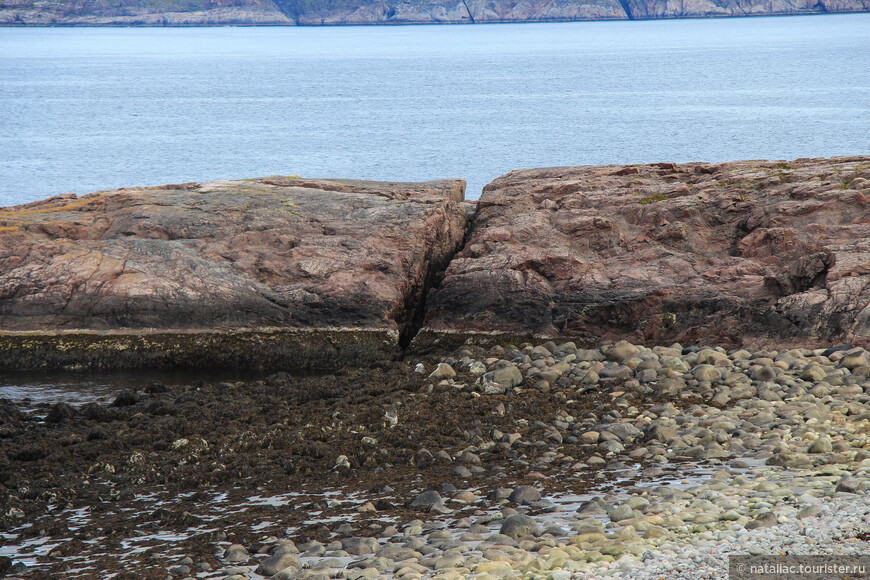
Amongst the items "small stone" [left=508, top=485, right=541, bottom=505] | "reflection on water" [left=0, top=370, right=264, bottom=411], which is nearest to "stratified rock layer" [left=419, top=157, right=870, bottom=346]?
"reflection on water" [left=0, top=370, right=264, bottom=411]

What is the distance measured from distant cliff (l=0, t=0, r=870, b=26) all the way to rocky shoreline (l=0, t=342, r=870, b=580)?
577 feet

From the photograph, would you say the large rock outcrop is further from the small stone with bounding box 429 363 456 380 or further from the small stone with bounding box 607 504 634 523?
the small stone with bounding box 607 504 634 523

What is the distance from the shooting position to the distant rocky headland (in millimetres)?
17594

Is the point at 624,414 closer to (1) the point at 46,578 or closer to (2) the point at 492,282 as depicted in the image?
(2) the point at 492,282

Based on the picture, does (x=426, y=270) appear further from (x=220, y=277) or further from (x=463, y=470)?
(x=463, y=470)

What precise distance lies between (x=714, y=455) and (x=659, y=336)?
6109mm

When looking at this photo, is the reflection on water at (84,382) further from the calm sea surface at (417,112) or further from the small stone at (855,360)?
the calm sea surface at (417,112)

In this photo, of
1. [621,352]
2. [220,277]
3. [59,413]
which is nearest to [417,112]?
[220,277]

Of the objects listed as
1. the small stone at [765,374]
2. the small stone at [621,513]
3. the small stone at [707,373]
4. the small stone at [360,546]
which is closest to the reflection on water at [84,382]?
the small stone at [707,373]

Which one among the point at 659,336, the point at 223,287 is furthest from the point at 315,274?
the point at 659,336

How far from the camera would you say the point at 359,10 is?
19325 centimetres

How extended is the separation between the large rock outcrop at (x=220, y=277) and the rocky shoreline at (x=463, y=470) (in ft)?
7.94

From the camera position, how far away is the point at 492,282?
1875 cm

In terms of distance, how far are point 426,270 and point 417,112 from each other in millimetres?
47254
